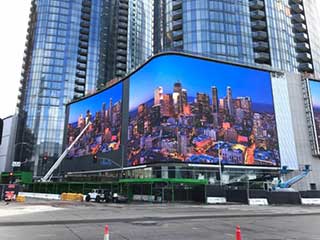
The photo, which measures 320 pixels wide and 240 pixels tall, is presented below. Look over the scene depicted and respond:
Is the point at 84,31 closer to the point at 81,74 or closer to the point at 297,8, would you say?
the point at 81,74

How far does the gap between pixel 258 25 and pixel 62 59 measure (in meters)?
74.0

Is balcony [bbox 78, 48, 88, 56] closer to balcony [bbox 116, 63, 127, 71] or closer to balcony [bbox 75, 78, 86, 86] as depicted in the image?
balcony [bbox 75, 78, 86, 86]

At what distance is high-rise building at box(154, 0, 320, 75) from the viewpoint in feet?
281

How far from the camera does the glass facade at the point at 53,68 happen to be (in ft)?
375

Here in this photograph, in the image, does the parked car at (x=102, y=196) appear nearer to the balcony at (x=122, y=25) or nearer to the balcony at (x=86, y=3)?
the balcony at (x=86, y=3)

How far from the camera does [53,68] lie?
4825 inches

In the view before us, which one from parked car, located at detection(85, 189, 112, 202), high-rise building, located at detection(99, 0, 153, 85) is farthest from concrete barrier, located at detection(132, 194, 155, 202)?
high-rise building, located at detection(99, 0, 153, 85)

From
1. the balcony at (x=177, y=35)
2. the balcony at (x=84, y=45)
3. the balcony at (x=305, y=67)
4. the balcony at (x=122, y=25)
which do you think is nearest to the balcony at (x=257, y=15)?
the balcony at (x=305, y=67)

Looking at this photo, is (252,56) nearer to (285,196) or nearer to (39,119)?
(285,196)

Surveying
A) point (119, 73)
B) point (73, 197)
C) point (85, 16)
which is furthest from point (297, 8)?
point (73, 197)

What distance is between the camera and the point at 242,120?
6950 cm

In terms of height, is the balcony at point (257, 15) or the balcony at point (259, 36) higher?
the balcony at point (257, 15)

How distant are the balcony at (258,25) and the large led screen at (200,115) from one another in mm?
21134

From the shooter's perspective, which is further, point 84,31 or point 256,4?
point 84,31
